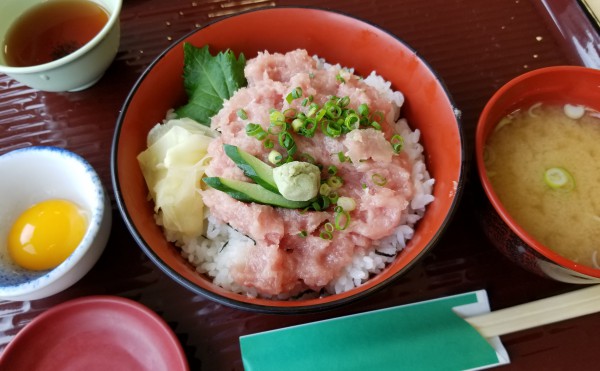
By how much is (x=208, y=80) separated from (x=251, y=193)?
0.64 metres

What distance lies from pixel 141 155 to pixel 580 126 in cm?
182

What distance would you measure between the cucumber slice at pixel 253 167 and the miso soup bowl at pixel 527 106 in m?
0.76

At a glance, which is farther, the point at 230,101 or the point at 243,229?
the point at 230,101

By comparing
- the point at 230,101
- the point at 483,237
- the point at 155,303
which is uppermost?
the point at 230,101

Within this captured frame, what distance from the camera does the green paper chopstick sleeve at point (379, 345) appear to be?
162 cm

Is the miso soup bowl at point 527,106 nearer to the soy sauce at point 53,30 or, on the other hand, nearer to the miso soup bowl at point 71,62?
the miso soup bowl at point 71,62

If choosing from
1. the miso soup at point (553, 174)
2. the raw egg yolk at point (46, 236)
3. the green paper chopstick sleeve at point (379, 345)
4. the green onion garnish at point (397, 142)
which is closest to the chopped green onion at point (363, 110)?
the green onion garnish at point (397, 142)

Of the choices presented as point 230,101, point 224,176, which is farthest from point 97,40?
point 224,176

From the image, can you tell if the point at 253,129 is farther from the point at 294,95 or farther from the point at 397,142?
the point at 397,142

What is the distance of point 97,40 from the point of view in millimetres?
1936

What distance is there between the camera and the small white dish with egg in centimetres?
173

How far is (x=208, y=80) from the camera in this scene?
79.4 inches

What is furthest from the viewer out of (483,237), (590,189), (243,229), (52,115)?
(52,115)

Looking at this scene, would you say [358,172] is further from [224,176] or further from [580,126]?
[580,126]
